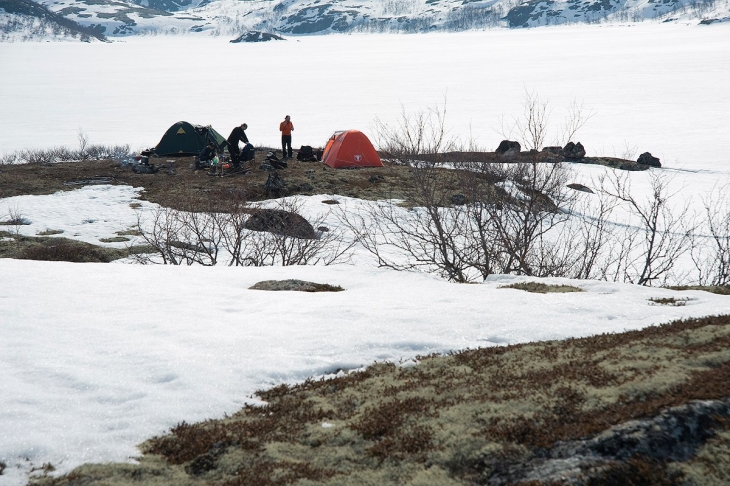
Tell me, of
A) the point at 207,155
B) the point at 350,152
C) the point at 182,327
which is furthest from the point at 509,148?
the point at 182,327

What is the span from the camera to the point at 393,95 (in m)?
81.2

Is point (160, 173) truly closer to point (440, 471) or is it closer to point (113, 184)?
point (113, 184)

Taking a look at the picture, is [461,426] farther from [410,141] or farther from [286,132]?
[286,132]

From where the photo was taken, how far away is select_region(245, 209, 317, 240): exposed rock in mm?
14758

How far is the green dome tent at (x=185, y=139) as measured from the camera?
1127 inches

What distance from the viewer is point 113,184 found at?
76.7ft

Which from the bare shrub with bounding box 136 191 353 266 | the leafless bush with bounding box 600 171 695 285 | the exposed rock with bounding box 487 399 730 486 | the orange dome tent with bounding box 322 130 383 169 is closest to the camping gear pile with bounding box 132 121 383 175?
the orange dome tent with bounding box 322 130 383 169

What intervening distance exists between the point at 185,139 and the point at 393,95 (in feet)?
184

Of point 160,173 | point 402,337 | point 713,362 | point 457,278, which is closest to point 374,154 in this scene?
point 160,173

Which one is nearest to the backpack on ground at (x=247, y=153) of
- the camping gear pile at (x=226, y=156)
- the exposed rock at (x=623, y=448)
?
the camping gear pile at (x=226, y=156)

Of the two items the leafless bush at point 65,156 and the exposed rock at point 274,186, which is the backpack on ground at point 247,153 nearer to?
the exposed rock at point 274,186

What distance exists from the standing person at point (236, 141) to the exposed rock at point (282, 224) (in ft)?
28.1

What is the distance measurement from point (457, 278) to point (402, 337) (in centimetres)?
686

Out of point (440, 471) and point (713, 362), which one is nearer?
point (440, 471)
